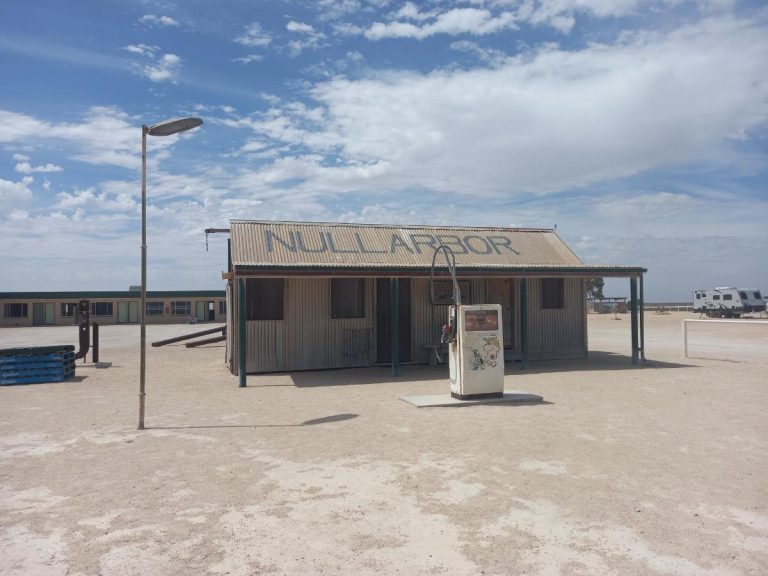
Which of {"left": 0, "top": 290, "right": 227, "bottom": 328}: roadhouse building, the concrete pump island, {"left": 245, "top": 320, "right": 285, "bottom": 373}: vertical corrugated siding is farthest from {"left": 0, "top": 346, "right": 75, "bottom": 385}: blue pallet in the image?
{"left": 0, "top": 290, "right": 227, "bottom": 328}: roadhouse building

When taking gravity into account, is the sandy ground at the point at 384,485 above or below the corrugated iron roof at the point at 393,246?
below

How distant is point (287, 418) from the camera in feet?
30.2

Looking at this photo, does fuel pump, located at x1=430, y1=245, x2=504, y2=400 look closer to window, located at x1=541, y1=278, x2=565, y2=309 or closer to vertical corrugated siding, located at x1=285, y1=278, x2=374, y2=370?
vertical corrugated siding, located at x1=285, y1=278, x2=374, y2=370

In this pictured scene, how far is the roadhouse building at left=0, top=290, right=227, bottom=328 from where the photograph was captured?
143 feet

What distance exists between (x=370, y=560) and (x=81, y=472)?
148 inches

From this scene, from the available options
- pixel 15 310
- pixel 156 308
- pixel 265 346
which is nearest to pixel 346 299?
pixel 265 346

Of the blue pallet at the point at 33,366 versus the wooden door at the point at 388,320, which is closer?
the blue pallet at the point at 33,366

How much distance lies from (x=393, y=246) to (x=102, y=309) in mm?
35380

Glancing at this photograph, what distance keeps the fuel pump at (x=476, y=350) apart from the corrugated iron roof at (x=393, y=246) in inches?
132

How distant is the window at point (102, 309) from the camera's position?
44719 mm

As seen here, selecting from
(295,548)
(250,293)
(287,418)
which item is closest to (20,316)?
(250,293)

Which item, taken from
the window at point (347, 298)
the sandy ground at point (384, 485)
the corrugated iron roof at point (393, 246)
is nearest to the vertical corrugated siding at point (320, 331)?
the window at point (347, 298)

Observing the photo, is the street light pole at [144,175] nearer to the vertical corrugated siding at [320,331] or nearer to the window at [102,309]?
the vertical corrugated siding at [320,331]

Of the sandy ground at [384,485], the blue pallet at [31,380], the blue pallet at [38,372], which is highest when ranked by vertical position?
the blue pallet at [38,372]
